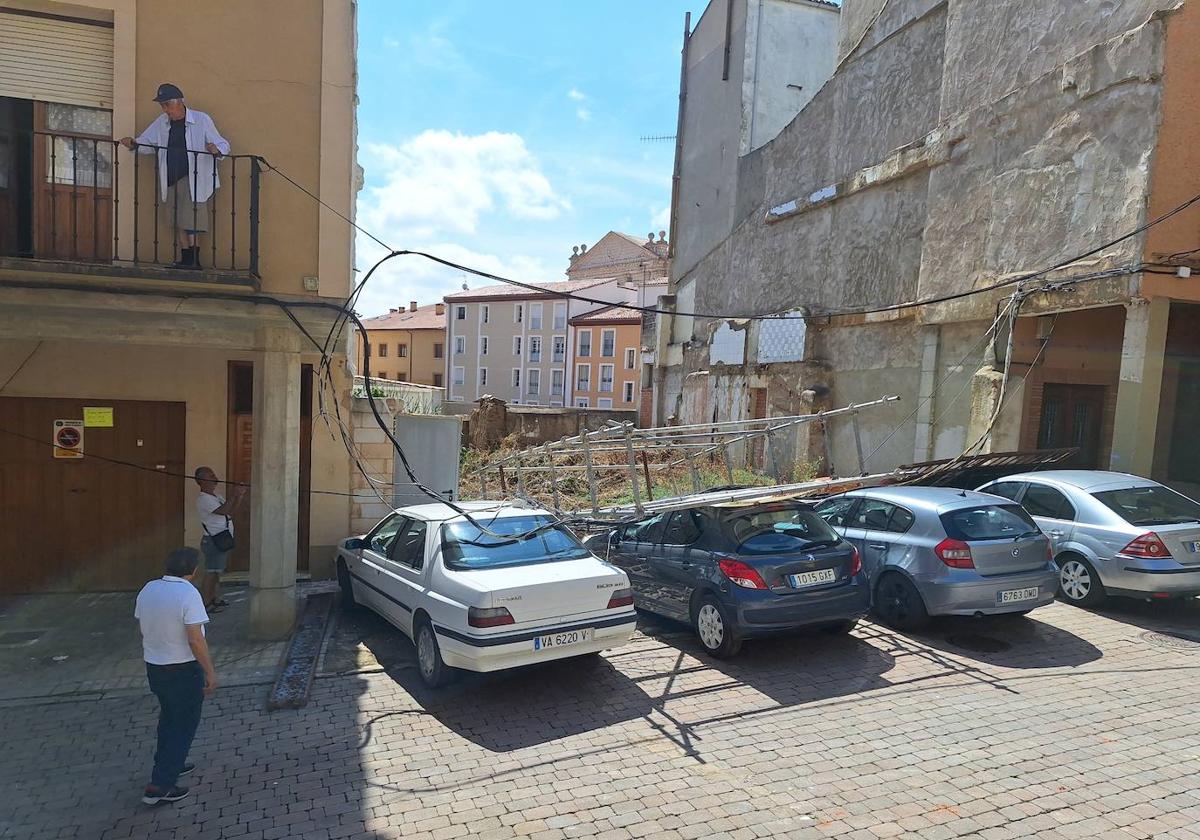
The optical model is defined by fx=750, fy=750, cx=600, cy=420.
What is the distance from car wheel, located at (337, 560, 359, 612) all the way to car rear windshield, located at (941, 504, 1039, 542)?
6.20 meters

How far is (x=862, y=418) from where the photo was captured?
623 inches

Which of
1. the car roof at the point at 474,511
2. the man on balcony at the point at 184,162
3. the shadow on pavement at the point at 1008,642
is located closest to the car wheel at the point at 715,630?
the car roof at the point at 474,511

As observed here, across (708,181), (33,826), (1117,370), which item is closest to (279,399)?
(33,826)

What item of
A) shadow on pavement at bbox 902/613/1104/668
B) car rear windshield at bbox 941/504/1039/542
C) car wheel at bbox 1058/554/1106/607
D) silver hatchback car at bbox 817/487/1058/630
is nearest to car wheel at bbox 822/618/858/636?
silver hatchback car at bbox 817/487/1058/630

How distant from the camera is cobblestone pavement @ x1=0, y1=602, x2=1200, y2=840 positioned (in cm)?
425

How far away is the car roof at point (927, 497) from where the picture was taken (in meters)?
7.52

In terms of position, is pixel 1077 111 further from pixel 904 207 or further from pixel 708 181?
pixel 708 181

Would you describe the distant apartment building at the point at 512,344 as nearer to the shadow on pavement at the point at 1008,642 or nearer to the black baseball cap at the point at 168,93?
the black baseball cap at the point at 168,93

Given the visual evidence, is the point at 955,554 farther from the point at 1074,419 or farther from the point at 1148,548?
the point at 1074,419

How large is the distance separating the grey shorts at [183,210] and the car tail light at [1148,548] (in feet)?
32.5

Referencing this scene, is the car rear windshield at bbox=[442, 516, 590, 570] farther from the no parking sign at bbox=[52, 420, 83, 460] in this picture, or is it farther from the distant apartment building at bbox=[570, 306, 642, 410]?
the distant apartment building at bbox=[570, 306, 642, 410]

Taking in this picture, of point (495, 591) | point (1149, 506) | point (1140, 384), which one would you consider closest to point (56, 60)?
point (495, 591)

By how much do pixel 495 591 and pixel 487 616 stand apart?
0.63ft

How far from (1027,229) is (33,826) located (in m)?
13.3
